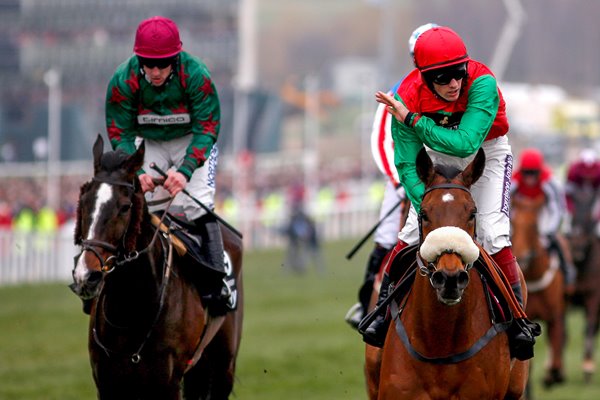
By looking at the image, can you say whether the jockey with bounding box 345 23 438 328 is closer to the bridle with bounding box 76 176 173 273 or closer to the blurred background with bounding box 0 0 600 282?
the bridle with bounding box 76 176 173 273

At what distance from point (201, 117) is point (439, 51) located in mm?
2222

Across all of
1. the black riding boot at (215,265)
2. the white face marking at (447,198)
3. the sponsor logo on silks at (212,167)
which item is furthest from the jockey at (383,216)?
the white face marking at (447,198)

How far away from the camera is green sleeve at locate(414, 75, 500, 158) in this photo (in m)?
6.51

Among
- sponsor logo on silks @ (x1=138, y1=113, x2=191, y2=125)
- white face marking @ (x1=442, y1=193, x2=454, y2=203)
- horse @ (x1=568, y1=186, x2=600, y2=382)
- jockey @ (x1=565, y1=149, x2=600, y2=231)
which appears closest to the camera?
white face marking @ (x1=442, y1=193, x2=454, y2=203)

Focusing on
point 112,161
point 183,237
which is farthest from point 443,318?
point 183,237

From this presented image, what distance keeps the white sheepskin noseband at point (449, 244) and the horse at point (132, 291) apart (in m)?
1.79

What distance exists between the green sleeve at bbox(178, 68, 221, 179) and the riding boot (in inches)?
58.0

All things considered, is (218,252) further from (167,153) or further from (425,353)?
(425,353)

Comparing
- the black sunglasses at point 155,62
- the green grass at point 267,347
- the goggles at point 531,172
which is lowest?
the green grass at point 267,347

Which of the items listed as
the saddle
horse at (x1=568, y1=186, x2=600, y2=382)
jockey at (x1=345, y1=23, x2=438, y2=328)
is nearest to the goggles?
horse at (x1=568, y1=186, x2=600, y2=382)

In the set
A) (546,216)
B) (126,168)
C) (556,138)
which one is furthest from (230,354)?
(556,138)

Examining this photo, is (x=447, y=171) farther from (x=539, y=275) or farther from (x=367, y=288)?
(x=539, y=275)

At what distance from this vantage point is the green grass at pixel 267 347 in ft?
46.0

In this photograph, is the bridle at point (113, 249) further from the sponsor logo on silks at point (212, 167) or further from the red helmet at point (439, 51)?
the red helmet at point (439, 51)
